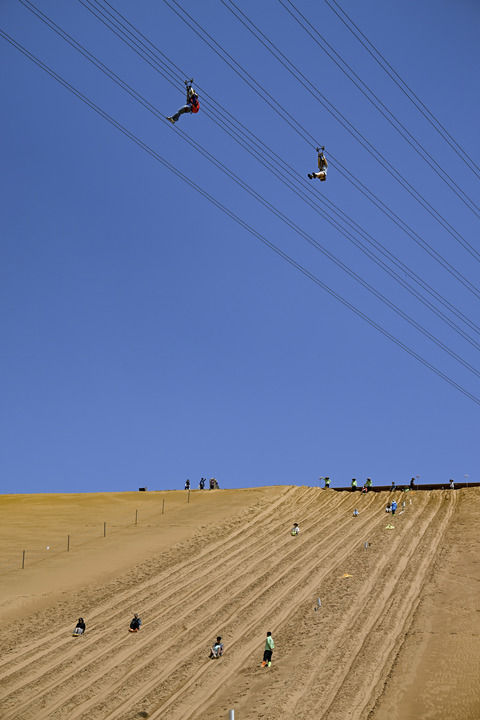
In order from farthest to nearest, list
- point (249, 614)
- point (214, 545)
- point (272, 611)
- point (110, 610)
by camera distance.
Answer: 1. point (214, 545)
2. point (110, 610)
3. point (272, 611)
4. point (249, 614)

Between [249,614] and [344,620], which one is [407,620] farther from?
[249,614]

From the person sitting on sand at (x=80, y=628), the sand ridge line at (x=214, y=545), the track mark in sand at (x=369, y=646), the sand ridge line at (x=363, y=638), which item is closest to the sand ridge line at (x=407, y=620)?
the track mark in sand at (x=369, y=646)

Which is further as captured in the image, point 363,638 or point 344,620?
point 344,620

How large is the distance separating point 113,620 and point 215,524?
2068 cm

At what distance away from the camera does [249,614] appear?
37.8 m

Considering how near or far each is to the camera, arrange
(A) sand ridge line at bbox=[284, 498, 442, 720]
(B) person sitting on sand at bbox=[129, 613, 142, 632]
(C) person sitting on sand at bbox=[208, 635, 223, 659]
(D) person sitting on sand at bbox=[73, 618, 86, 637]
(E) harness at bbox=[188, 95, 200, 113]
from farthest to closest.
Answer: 1. (B) person sitting on sand at bbox=[129, 613, 142, 632]
2. (D) person sitting on sand at bbox=[73, 618, 86, 637]
3. (C) person sitting on sand at bbox=[208, 635, 223, 659]
4. (E) harness at bbox=[188, 95, 200, 113]
5. (A) sand ridge line at bbox=[284, 498, 442, 720]

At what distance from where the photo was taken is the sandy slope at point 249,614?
27.6 metres

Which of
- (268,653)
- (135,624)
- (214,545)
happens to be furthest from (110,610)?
(214,545)

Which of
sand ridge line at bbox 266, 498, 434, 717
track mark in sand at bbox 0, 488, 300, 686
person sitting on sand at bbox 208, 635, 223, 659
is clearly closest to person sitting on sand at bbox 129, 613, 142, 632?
track mark in sand at bbox 0, 488, 300, 686

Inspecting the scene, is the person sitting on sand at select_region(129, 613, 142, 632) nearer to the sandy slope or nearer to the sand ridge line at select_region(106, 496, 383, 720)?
the sandy slope

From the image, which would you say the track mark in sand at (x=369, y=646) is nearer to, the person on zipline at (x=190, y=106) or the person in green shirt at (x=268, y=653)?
the person in green shirt at (x=268, y=653)

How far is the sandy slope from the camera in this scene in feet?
90.7

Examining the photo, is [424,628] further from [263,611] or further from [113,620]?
[113,620]

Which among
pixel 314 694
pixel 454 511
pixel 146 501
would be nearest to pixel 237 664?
pixel 314 694
